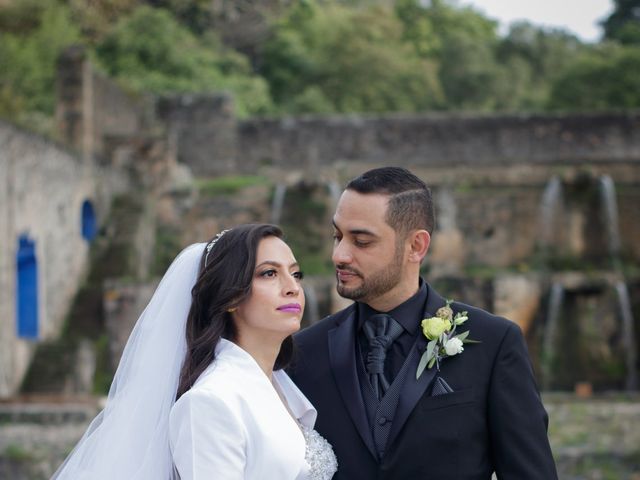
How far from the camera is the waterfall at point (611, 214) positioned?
64.7ft

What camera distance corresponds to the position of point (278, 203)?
67.1ft

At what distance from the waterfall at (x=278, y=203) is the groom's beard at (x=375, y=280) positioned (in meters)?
16.3

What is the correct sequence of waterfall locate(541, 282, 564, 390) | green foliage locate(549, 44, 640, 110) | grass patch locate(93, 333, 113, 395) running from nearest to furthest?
grass patch locate(93, 333, 113, 395) → waterfall locate(541, 282, 564, 390) → green foliage locate(549, 44, 640, 110)

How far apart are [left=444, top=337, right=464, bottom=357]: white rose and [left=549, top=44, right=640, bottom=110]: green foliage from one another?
92.9ft

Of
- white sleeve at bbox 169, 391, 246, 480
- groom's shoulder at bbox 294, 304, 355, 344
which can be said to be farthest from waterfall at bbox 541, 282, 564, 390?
white sleeve at bbox 169, 391, 246, 480

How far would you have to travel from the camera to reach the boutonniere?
3.77 m

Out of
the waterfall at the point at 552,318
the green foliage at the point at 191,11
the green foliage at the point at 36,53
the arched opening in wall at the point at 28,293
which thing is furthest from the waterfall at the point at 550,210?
the green foliage at the point at 191,11

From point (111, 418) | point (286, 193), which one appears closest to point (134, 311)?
point (286, 193)

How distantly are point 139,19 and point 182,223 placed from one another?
10.8 metres

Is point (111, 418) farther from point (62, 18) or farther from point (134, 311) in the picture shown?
point (62, 18)

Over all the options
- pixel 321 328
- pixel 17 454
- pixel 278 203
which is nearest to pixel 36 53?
pixel 278 203

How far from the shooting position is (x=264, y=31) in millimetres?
34906

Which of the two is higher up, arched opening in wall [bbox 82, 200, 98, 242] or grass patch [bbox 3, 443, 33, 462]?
arched opening in wall [bbox 82, 200, 98, 242]

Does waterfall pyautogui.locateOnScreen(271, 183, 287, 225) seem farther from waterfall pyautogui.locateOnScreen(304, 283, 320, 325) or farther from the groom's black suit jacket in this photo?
the groom's black suit jacket
